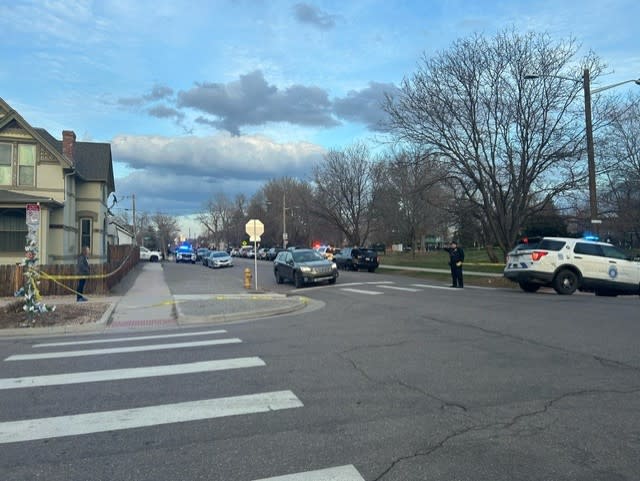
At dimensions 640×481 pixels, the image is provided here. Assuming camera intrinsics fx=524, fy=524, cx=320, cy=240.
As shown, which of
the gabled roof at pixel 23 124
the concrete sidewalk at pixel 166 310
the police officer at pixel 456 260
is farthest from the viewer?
the gabled roof at pixel 23 124

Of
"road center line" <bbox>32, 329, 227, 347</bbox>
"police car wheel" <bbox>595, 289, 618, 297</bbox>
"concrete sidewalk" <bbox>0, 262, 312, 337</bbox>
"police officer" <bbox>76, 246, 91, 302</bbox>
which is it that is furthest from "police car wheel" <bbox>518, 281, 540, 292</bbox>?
"police officer" <bbox>76, 246, 91, 302</bbox>

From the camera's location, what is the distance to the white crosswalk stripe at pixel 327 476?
372 centimetres

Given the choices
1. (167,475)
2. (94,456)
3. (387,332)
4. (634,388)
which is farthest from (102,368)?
(634,388)

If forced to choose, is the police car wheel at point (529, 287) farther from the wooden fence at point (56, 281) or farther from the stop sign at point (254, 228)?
the wooden fence at point (56, 281)

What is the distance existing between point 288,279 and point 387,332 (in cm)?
1479

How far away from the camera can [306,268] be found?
22344 millimetres

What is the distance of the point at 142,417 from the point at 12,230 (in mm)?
21495

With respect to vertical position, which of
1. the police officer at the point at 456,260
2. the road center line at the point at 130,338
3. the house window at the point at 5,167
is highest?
the house window at the point at 5,167

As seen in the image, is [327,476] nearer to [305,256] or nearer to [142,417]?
[142,417]

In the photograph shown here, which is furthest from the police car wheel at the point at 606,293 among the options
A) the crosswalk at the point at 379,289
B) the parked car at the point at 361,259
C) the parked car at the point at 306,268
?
the parked car at the point at 361,259

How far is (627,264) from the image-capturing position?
17188mm

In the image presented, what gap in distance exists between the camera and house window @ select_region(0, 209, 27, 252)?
74.9 feet

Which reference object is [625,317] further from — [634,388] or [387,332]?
[634,388]

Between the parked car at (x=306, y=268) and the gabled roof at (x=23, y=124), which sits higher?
the gabled roof at (x=23, y=124)
